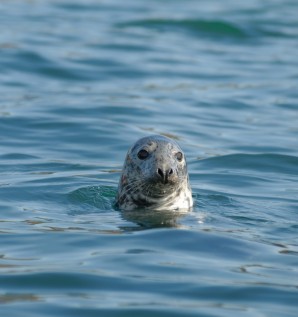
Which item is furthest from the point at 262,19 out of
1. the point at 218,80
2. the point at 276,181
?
the point at 276,181

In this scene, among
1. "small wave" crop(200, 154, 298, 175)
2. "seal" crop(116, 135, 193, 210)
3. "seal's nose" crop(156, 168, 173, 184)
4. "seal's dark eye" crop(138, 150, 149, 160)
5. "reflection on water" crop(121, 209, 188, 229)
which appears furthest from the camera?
"small wave" crop(200, 154, 298, 175)

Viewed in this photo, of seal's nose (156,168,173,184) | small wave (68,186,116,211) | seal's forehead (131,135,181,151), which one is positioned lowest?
small wave (68,186,116,211)

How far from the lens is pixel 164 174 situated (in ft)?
32.2

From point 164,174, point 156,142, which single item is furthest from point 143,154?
point 164,174

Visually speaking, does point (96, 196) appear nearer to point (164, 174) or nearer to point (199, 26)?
point (164, 174)

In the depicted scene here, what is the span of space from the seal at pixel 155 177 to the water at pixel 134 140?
0.22 meters

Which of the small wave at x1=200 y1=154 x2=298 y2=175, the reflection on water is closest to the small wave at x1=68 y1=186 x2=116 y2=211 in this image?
the reflection on water

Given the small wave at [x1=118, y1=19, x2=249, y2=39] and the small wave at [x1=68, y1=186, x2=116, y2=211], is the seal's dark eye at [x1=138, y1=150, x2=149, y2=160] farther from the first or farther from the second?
the small wave at [x1=118, y1=19, x2=249, y2=39]

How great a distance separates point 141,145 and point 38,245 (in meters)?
1.76

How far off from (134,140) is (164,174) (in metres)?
4.88

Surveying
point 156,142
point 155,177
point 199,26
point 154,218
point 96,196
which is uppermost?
point 199,26

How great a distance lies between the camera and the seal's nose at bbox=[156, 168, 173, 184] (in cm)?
981

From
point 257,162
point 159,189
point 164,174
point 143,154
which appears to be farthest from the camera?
point 257,162

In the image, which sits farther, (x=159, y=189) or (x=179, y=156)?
(x=179, y=156)
